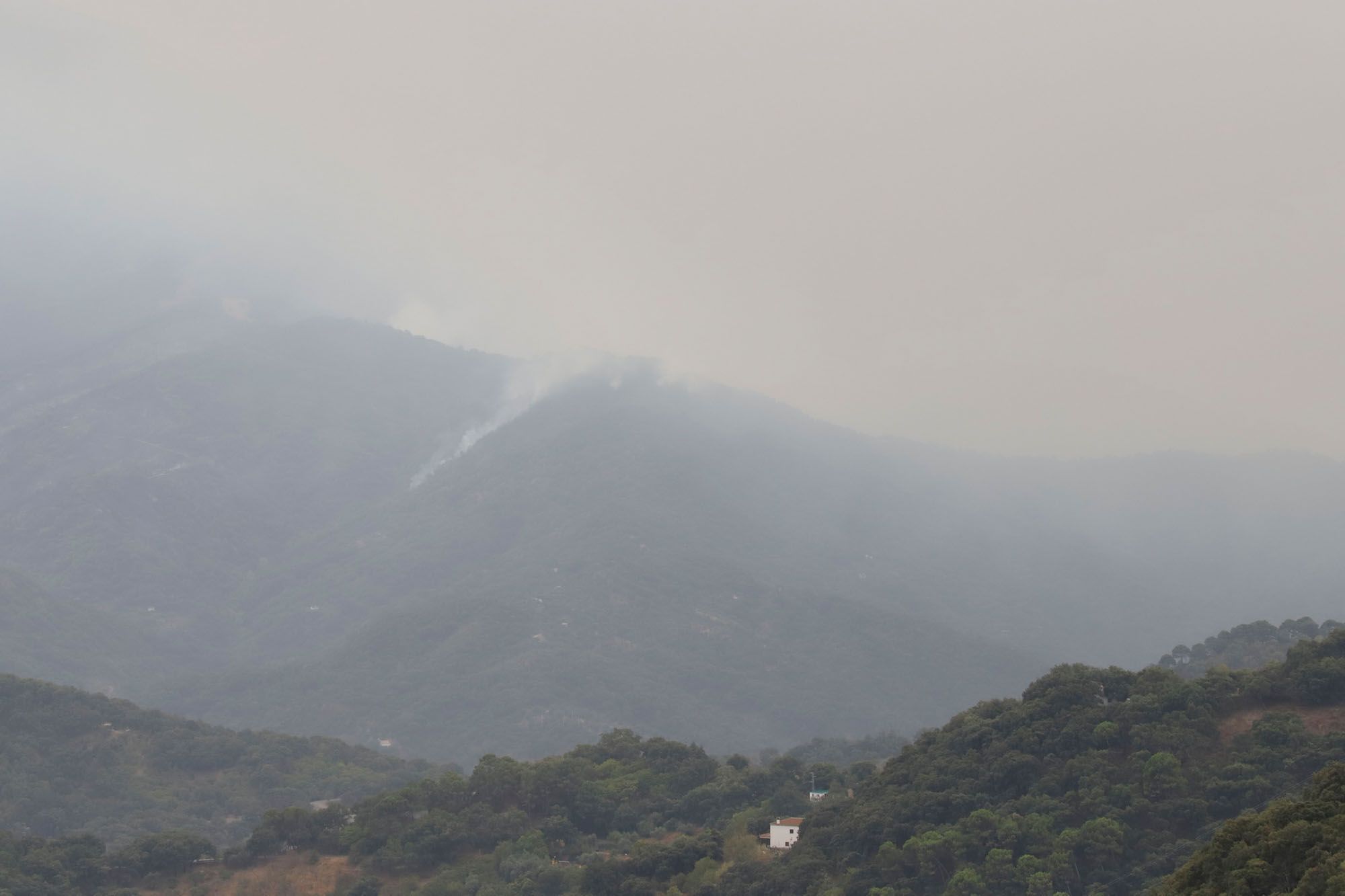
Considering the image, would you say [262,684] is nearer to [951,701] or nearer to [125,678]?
[125,678]

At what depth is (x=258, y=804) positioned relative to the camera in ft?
347

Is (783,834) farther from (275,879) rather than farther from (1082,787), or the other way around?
(275,879)

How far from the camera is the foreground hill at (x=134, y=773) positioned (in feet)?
319

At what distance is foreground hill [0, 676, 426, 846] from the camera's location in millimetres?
97250

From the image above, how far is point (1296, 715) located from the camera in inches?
2269

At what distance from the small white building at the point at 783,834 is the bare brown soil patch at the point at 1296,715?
21162mm

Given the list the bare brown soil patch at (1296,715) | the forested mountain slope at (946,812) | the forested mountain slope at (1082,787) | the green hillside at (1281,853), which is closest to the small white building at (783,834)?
the forested mountain slope at (946,812)

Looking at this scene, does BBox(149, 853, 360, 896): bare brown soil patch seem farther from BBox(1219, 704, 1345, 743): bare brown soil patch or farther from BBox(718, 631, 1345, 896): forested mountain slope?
BBox(1219, 704, 1345, 743): bare brown soil patch

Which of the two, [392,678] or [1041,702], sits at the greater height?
[392,678]

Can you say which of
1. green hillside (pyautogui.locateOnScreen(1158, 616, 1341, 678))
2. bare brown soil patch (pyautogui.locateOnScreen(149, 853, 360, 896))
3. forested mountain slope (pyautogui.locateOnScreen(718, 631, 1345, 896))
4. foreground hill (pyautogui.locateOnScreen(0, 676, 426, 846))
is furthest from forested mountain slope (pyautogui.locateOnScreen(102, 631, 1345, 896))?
green hillside (pyautogui.locateOnScreen(1158, 616, 1341, 678))

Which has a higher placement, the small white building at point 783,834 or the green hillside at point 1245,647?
the green hillside at point 1245,647

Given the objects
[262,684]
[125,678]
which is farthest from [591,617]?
[125,678]

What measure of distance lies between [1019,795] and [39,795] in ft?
240

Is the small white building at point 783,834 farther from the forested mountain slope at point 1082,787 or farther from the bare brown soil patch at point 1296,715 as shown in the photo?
the bare brown soil patch at point 1296,715
